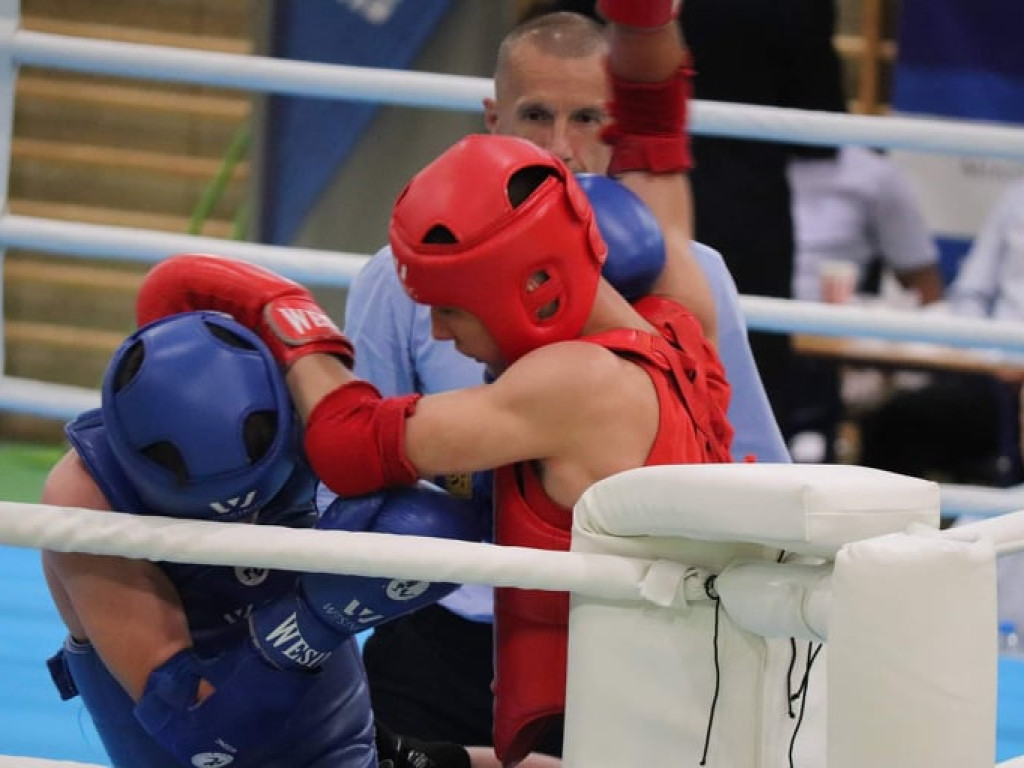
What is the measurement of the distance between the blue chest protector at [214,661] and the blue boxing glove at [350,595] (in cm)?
8

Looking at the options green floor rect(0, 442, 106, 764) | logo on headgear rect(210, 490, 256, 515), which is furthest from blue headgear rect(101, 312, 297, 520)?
green floor rect(0, 442, 106, 764)

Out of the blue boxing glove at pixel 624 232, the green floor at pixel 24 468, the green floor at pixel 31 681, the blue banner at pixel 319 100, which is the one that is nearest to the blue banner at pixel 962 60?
the blue banner at pixel 319 100

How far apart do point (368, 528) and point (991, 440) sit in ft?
11.1

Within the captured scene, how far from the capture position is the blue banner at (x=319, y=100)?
3.59 m

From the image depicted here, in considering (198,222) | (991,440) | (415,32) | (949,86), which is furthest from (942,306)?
(198,222)

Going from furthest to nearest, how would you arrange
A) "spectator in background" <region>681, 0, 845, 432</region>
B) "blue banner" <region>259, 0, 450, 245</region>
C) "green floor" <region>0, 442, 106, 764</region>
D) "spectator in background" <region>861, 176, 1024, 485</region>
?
"spectator in background" <region>861, 176, 1024, 485</region>, "blue banner" <region>259, 0, 450, 245</region>, "spectator in background" <region>681, 0, 845, 432</region>, "green floor" <region>0, 442, 106, 764</region>

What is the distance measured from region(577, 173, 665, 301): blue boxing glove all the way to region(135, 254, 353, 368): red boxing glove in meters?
0.29

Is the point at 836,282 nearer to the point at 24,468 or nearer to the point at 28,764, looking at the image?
the point at 24,468

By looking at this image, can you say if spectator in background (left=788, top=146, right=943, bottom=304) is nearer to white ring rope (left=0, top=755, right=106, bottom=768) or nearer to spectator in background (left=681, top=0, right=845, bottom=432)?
spectator in background (left=681, top=0, right=845, bottom=432)

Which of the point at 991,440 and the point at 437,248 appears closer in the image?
the point at 437,248

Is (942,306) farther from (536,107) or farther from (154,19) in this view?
(154,19)

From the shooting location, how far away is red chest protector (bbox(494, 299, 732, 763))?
153cm

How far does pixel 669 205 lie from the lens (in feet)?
6.46

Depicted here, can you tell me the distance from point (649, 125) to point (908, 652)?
2.99 feet
